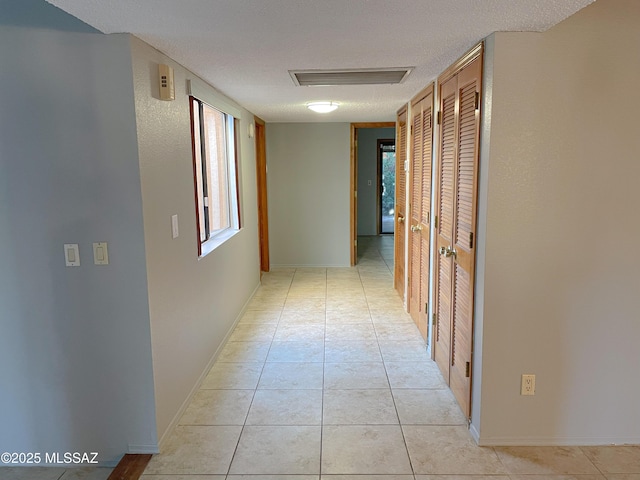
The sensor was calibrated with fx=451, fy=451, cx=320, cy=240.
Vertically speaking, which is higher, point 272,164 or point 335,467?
point 272,164

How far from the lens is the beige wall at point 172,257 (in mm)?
2117

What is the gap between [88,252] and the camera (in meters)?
2.07

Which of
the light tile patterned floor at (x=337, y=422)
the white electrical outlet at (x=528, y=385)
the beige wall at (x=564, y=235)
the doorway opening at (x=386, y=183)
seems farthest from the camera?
the doorway opening at (x=386, y=183)

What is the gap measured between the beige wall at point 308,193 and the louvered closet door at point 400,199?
4.11 feet

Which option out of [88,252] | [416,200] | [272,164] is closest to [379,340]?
[416,200]

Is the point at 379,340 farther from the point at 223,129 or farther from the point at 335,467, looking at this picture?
the point at 223,129

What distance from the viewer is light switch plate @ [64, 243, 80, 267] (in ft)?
6.74

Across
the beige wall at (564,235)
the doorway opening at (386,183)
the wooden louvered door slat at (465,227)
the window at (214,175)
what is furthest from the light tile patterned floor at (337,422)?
the doorway opening at (386,183)

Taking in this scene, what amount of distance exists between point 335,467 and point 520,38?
2.11m

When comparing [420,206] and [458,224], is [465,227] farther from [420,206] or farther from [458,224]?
[420,206]

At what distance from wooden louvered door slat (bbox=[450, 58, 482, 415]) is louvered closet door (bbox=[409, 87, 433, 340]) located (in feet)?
2.61

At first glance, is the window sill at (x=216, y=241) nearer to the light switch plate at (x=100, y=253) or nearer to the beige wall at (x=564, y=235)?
the light switch plate at (x=100, y=253)

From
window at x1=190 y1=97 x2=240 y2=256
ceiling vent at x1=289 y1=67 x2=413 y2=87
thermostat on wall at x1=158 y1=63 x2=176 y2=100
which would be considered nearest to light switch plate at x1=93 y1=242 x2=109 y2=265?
thermostat on wall at x1=158 y1=63 x2=176 y2=100

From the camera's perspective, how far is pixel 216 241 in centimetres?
362
